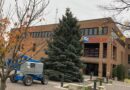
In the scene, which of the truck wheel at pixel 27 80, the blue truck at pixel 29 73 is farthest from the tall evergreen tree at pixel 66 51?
the truck wheel at pixel 27 80

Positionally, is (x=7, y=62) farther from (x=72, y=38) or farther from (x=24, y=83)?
(x=72, y=38)

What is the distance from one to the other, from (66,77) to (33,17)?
20136 millimetres

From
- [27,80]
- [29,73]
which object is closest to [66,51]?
[29,73]

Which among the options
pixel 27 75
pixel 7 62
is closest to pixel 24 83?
pixel 27 75

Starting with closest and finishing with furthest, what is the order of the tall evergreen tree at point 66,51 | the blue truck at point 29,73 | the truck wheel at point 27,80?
the truck wheel at point 27,80 < the blue truck at point 29,73 < the tall evergreen tree at point 66,51

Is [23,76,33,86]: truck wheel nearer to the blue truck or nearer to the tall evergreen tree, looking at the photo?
the blue truck

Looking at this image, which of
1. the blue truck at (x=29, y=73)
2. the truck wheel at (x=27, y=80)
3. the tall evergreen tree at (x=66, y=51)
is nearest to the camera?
the truck wheel at (x=27, y=80)

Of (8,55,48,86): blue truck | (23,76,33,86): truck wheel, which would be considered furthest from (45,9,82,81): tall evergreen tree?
(23,76,33,86): truck wheel

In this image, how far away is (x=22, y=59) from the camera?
7.00 metres

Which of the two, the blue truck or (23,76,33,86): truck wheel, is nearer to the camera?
(23,76,33,86): truck wheel

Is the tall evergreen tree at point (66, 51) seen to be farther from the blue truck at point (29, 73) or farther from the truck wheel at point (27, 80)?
the truck wheel at point (27, 80)

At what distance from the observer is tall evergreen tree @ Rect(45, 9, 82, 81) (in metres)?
26.8

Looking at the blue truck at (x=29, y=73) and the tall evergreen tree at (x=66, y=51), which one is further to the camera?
the tall evergreen tree at (x=66, y=51)

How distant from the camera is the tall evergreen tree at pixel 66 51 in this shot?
88.0 ft
